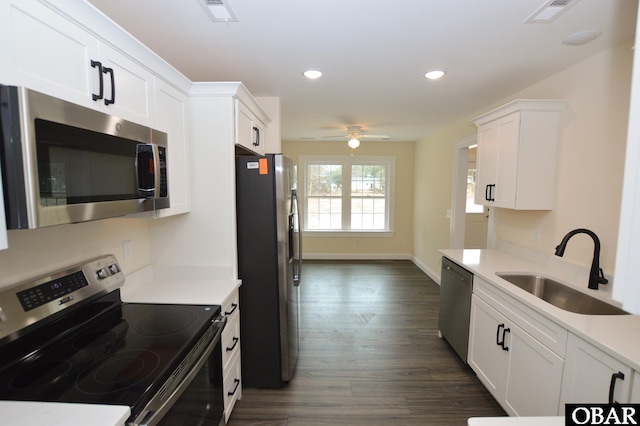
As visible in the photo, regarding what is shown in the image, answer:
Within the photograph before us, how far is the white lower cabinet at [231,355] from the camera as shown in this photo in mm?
1838

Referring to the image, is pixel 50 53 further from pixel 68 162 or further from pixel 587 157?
pixel 587 157

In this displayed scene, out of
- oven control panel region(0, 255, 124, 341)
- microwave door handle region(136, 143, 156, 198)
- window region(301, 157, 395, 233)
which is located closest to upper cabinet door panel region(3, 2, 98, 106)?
microwave door handle region(136, 143, 156, 198)

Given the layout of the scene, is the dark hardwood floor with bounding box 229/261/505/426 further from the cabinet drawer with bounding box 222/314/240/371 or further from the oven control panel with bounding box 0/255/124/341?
the oven control panel with bounding box 0/255/124/341

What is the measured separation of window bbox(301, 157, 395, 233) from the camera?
19.9 ft

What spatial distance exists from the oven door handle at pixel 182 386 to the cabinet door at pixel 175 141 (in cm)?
74

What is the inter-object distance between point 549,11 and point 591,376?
1801 mm

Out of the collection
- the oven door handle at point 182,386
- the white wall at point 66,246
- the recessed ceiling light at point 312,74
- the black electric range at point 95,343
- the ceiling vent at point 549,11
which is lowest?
the oven door handle at point 182,386

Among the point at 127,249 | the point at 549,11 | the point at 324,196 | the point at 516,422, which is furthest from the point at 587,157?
the point at 324,196

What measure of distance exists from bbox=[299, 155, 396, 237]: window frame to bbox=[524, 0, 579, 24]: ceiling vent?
4.46 meters

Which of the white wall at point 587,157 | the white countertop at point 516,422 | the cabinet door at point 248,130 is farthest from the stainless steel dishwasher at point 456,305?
the cabinet door at point 248,130

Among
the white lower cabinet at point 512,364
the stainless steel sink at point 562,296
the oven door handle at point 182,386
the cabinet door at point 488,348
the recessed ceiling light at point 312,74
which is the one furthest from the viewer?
the recessed ceiling light at point 312,74

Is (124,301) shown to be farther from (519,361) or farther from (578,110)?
(578,110)

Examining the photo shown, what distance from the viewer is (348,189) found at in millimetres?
6078

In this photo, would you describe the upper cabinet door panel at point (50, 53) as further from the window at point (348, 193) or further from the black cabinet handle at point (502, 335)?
the window at point (348, 193)
